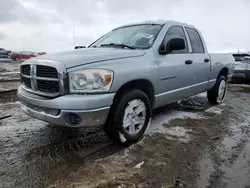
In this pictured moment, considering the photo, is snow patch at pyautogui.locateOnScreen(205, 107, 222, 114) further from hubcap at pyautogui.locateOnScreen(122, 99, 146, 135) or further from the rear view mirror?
hubcap at pyautogui.locateOnScreen(122, 99, 146, 135)

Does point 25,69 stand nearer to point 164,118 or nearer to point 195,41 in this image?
point 164,118

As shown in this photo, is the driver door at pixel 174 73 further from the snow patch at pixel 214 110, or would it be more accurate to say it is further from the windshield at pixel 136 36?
the snow patch at pixel 214 110

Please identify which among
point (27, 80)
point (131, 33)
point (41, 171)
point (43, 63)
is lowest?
point (41, 171)

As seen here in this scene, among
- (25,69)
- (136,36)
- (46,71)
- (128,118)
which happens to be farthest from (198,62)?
(25,69)

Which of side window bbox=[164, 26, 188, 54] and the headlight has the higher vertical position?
side window bbox=[164, 26, 188, 54]

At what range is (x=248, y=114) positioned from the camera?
17.4 ft

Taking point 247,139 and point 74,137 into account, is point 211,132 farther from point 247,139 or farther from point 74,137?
point 74,137

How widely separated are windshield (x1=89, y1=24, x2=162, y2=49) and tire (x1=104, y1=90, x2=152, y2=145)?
2.93 ft

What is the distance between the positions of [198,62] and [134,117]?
2.16 metres

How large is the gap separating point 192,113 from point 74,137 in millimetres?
2762

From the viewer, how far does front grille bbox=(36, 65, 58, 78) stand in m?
2.86

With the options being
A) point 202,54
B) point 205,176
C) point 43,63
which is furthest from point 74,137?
point 202,54

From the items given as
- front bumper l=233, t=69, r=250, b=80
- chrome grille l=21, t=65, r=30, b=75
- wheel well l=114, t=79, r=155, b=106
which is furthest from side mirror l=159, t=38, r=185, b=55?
front bumper l=233, t=69, r=250, b=80

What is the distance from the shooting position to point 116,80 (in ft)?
9.74
